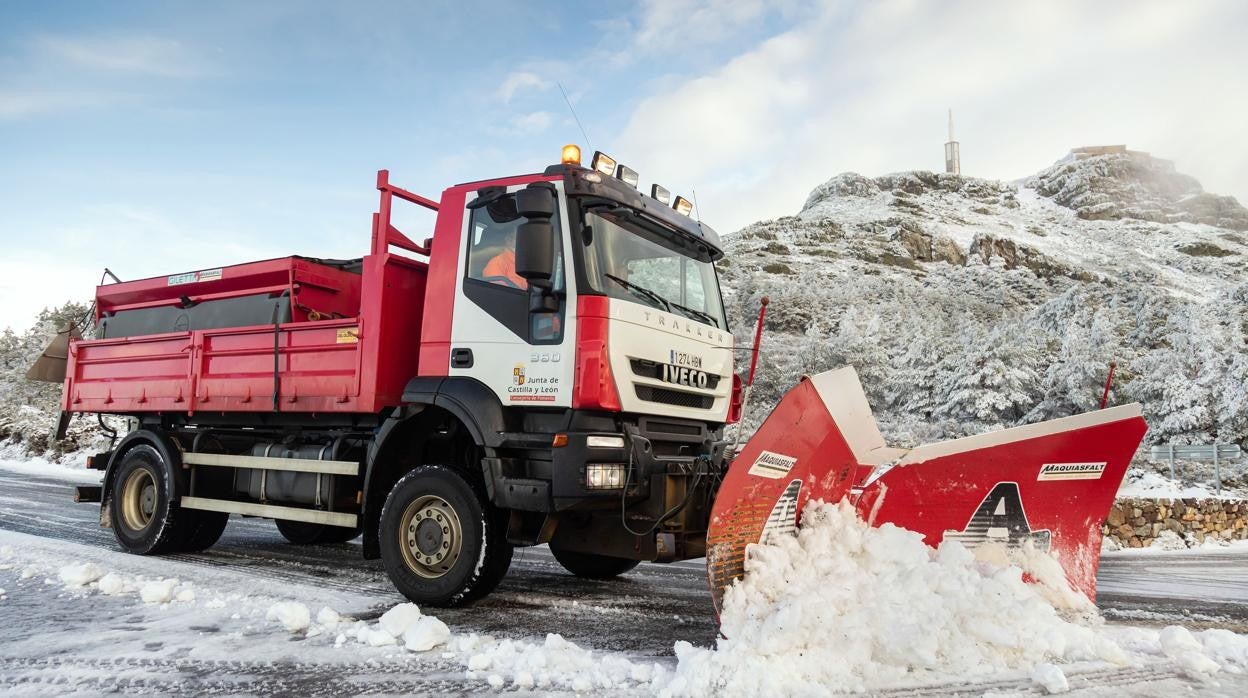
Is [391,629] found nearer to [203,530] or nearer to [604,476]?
[604,476]

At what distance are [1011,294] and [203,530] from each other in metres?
58.4

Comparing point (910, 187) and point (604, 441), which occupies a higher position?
point (910, 187)

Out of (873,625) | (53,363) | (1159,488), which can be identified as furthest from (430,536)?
(1159,488)

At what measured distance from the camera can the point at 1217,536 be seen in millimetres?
10828

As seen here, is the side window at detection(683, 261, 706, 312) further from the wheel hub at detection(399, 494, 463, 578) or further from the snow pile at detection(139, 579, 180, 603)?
the snow pile at detection(139, 579, 180, 603)

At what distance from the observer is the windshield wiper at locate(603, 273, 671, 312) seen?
4.92 m

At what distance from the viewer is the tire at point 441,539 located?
16.2 ft

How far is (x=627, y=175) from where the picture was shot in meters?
5.45

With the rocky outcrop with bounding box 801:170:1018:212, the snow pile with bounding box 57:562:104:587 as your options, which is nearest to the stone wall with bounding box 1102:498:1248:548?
the snow pile with bounding box 57:562:104:587

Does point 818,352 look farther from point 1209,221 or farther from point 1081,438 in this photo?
point 1209,221

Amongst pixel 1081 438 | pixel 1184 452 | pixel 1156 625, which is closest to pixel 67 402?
pixel 1081 438

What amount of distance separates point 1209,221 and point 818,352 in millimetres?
103482

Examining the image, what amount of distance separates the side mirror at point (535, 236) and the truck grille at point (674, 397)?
0.93 meters

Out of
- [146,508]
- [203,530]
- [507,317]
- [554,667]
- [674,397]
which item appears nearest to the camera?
[554,667]
